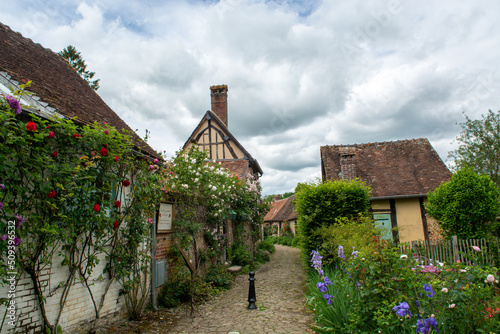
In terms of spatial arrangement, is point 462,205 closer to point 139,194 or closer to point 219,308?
point 219,308

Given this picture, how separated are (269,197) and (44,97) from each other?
11633 millimetres

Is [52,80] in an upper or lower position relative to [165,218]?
upper

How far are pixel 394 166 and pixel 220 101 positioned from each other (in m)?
10.7

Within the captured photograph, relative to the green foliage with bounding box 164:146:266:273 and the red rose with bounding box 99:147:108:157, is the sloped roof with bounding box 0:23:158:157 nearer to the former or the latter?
the red rose with bounding box 99:147:108:157

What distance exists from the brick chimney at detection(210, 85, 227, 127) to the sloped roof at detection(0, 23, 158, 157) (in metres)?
11.7

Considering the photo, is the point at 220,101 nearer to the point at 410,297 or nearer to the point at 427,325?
the point at 410,297

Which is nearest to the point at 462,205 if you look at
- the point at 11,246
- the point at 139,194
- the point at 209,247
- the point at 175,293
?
the point at 209,247

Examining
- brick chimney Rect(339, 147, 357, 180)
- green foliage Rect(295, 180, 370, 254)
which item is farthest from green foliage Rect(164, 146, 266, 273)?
brick chimney Rect(339, 147, 357, 180)

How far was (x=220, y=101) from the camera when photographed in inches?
771

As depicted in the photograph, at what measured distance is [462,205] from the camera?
9.62 m

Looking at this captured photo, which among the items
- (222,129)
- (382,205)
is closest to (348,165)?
(382,205)

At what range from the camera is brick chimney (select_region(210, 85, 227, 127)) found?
759 inches

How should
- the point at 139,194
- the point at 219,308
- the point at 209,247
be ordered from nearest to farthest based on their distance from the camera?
the point at 139,194 → the point at 219,308 → the point at 209,247

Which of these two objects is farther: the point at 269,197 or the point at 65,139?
the point at 269,197
